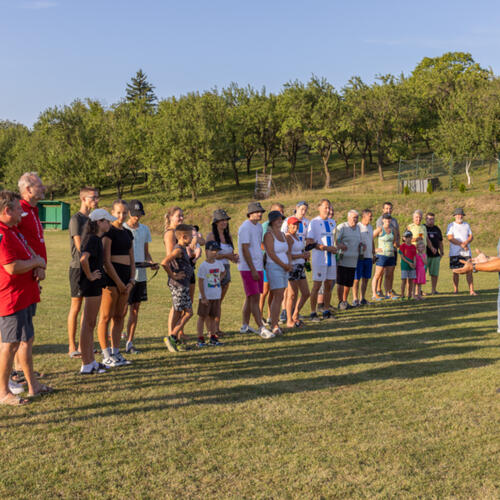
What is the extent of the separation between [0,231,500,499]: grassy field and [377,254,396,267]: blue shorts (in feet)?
13.2

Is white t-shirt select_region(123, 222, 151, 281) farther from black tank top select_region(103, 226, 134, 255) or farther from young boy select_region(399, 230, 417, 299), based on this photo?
young boy select_region(399, 230, 417, 299)

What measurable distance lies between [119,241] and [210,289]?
1.76 metres

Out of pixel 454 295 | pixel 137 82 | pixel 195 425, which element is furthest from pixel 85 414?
pixel 137 82

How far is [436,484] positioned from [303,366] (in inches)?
118

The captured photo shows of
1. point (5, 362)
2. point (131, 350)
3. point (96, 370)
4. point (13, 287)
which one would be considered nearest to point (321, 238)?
point (131, 350)

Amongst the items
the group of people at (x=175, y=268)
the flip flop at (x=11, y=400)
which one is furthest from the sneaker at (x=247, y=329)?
the flip flop at (x=11, y=400)

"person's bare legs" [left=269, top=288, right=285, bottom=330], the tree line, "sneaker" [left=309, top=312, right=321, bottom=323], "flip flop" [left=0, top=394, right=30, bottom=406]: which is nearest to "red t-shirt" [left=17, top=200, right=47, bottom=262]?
"flip flop" [left=0, top=394, right=30, bottom=406]

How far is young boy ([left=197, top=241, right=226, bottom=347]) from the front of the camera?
7.59 meters

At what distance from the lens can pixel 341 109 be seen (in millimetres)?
50219

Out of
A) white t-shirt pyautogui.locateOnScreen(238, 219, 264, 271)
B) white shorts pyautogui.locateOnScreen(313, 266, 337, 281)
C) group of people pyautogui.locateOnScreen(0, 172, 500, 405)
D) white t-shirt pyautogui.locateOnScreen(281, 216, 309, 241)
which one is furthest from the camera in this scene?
white shorts pyautogui.locateOnScreen(313, 266, 337, 281)

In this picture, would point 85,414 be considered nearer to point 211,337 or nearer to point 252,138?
point 211,337

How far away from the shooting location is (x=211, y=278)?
7.63 metres

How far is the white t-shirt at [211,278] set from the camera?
7598mm

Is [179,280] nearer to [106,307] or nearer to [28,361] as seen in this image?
[106,307]
